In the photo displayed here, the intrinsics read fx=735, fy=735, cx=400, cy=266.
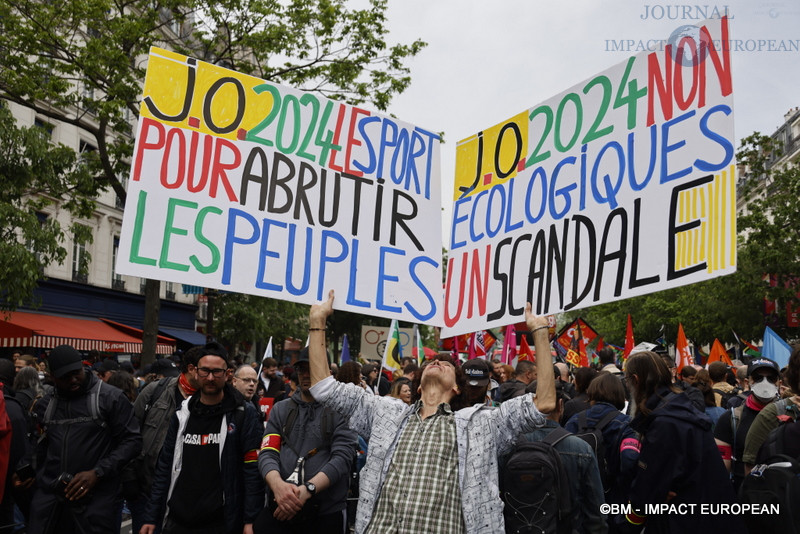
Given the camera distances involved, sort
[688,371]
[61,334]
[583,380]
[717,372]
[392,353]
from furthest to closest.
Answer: [61,334] → [392,353] → [688,371] → [717,372] → [583,380]

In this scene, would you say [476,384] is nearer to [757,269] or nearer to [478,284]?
[478,284]

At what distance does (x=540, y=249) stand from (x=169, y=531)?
9.49 ft

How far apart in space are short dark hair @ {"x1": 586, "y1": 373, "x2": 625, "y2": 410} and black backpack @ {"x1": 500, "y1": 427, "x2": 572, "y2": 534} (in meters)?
1.28

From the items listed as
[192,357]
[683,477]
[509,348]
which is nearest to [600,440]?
[683,477]

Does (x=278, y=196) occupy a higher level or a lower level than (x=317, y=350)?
higher

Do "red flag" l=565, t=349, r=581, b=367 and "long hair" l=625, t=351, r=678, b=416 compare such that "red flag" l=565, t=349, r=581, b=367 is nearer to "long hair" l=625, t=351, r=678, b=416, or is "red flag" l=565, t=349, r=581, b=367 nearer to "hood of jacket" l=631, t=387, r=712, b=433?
"long hair" l=625, t=351, r=678, b=416

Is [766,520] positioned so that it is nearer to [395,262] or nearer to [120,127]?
[395,262]

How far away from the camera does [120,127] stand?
15938mm

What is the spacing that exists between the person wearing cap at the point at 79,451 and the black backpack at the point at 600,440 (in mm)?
3179

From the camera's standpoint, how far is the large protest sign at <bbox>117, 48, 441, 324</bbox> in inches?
164

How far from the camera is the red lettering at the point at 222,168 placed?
14.2ft

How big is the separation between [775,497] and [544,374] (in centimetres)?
120

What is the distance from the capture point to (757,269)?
31219 millimetres

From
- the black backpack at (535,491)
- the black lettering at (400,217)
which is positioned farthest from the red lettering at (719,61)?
the black backpack at (535,491)
